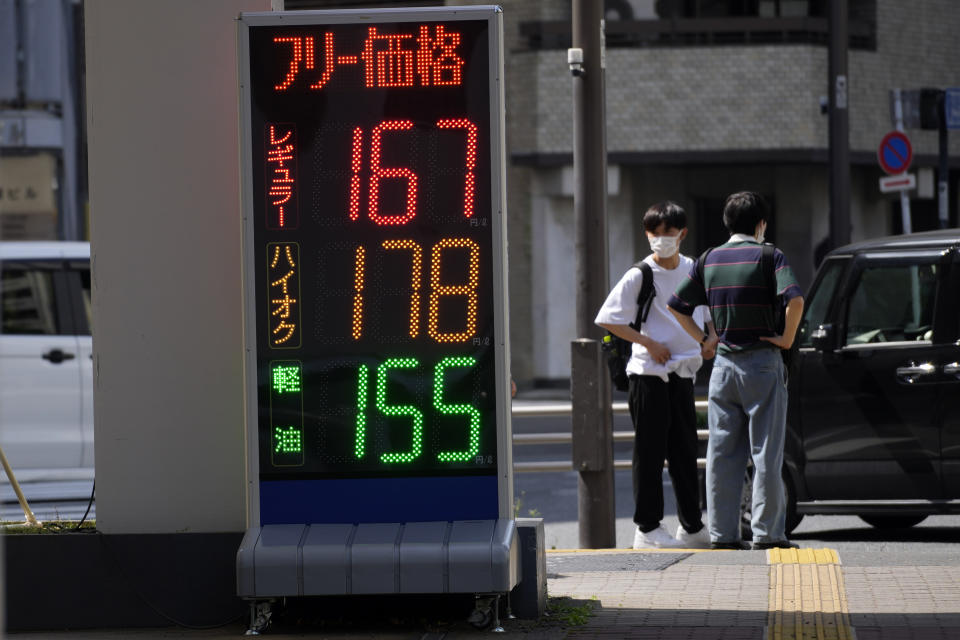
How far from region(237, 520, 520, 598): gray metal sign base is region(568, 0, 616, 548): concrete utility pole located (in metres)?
3.26

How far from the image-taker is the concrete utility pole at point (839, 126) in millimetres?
18062

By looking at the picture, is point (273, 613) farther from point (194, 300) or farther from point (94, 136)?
point (94, 136)

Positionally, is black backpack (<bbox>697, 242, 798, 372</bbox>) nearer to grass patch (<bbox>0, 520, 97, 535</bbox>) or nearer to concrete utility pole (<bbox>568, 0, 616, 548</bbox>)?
concrete utility pole (<bbox>568, 0, 616, 548</bbox>)

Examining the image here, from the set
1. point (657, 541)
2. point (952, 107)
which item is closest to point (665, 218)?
point (657, 541)

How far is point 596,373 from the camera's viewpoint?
29.4ft

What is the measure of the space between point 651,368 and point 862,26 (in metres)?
20.2

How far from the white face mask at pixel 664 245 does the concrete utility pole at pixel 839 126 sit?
9654 millimetres

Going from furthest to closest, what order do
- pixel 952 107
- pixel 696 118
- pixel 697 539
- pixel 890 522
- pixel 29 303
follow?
pixel 696 118 < pixel 952 107 < pixel 29 303 < pixel 890 522 < pixel 697 539

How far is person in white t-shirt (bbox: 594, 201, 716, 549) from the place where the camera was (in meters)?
8.79

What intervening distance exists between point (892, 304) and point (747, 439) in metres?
1.41

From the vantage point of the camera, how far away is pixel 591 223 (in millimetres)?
9406

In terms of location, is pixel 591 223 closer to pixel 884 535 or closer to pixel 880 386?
pixel 880 386

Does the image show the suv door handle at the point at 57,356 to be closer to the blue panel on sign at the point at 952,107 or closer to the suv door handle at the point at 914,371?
the suv door handle at the point at 914,371

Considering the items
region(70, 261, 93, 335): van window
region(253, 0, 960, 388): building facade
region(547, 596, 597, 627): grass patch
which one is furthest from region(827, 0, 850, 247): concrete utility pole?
region(547, 596, 597, 627): grass patch
